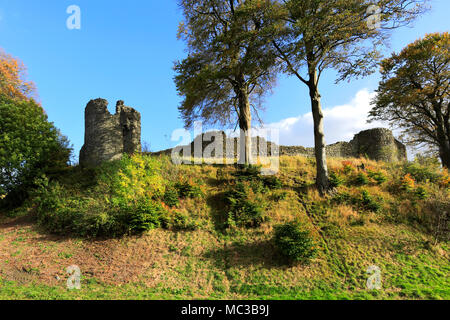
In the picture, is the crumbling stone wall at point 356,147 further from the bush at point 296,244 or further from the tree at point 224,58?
the bush at point 296,244

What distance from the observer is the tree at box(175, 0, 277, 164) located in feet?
42.2

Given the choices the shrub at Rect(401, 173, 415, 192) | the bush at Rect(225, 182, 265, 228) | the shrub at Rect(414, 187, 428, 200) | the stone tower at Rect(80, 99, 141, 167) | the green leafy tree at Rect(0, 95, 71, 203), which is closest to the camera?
the bush at Rect(225, 182, 265, 228)

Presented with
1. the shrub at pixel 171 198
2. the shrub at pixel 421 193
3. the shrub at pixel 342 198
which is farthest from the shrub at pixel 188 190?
the shrub at pixel 421 193

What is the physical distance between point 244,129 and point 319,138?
4.60 m

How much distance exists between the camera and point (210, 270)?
8242 mm

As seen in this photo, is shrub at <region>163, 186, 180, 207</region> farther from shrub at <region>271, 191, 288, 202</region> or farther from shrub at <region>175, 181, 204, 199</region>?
shrub at <region>271, 191, 288, 202</region>

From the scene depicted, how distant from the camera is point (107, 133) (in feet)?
55.2

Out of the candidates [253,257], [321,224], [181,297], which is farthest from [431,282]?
[181,297]

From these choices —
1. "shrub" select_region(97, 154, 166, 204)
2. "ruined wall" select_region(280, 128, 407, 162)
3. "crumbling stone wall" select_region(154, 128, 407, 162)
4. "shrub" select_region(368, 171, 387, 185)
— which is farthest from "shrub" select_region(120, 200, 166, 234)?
"ruined wall" select_region(280, 128, 407, 162)

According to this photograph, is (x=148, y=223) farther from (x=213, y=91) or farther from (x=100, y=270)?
(x=213, y=91)

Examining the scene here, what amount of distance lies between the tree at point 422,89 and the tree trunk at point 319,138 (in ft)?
31.9

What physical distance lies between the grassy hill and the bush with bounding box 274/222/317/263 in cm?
30

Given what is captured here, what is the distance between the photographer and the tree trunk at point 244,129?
49.6 feet

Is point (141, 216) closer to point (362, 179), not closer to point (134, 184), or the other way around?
point (134, 184)
